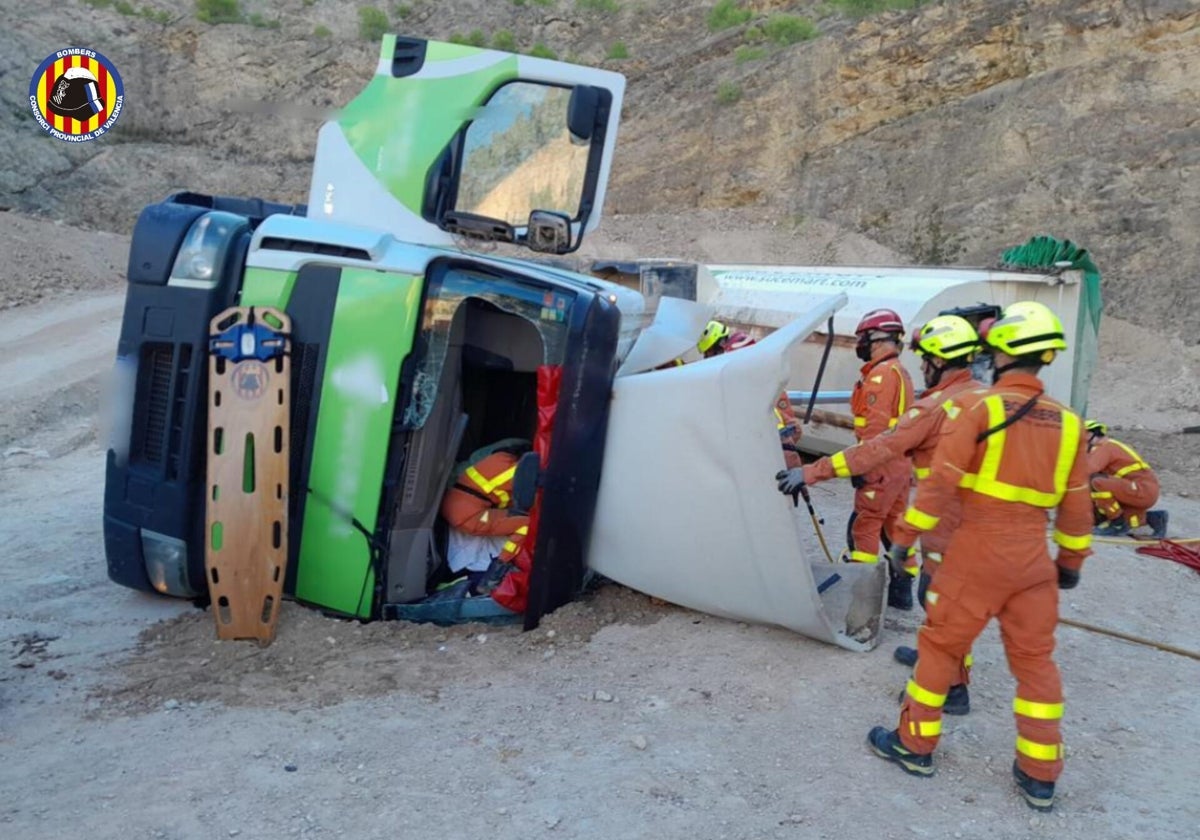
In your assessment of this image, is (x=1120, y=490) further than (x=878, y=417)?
Yes

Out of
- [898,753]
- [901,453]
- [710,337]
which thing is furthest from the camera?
[710,337]

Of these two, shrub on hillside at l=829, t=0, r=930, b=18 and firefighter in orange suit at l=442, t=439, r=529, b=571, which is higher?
shrub on hillside at l=829, t=0, r=930, b=18

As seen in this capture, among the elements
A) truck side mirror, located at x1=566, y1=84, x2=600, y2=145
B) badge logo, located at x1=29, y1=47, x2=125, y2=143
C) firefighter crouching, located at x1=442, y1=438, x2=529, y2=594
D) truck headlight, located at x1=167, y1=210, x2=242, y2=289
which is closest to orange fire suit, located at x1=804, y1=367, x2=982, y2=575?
firefighter crouching, located at x1=442, y1=438, x2=529, y2=594

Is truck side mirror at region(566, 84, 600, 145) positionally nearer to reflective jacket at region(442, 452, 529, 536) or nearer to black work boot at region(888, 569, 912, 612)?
reflective jacket at region(442, 452, 529, 536)

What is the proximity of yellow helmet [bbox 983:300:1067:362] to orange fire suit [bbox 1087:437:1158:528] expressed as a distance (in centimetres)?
432

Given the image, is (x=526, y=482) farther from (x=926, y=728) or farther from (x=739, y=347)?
(x=926, y=728)

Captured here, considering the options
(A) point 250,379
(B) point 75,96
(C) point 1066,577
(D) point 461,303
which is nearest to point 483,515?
(D) point 461,303

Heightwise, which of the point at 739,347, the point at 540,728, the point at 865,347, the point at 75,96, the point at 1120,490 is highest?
the point at 75,96

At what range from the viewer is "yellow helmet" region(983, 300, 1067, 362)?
3.54 m

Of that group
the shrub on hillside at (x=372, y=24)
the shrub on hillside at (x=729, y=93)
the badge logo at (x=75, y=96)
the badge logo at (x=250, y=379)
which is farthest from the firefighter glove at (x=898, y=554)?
the shrub on hillside at (x=372, y=24)

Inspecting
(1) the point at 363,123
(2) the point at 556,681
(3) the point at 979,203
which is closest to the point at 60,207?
(3) the point at 979,203

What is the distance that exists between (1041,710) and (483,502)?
2609 mm

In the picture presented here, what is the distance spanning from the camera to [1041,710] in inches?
137

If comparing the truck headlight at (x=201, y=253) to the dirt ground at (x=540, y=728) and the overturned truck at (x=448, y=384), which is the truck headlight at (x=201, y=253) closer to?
the overturned truck at (x=448, y=384)
